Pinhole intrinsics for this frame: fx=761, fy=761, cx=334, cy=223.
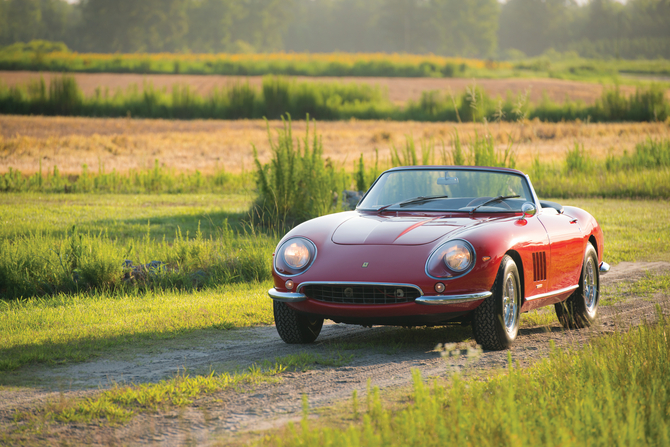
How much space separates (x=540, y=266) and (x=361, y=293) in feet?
5.89

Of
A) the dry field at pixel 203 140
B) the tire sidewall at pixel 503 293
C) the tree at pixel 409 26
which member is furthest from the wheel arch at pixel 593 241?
the tree at pixel 409 26

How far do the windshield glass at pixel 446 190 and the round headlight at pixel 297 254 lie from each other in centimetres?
120

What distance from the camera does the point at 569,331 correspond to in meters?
7.36

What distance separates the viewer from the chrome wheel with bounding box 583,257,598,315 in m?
7.71

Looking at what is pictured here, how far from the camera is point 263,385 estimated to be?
17.5 feet

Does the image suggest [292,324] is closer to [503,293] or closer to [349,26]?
[503,293]

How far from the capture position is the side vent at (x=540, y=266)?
6.75 m

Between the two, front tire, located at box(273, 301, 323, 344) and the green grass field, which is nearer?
front tire, located at box(273, 301, 323, 344)

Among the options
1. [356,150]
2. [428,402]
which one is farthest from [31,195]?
[428,402]

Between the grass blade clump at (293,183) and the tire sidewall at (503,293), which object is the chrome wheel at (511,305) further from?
the grass blade clump at (293,183)

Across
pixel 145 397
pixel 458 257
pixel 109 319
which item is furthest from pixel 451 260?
pixel 109 319

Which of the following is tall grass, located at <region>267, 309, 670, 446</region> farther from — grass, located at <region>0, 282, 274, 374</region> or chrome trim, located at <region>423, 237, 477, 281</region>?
grass, located at <region>0, 282, 274, 374</region>

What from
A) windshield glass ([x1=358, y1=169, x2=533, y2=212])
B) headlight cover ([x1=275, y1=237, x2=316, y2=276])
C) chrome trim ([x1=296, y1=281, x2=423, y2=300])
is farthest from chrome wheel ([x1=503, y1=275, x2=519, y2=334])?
headlight cover ([x1=275, y1=237, x2=316, y2=276])

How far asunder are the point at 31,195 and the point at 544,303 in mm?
14842
